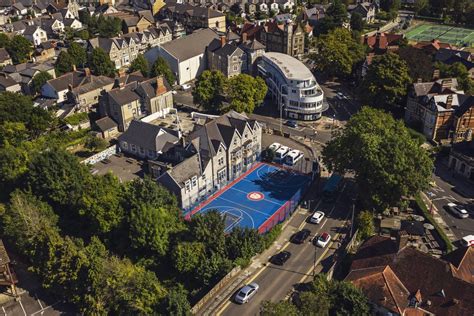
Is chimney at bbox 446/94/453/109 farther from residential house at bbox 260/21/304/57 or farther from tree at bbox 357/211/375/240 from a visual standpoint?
residential house at bbox 260/21/304/57

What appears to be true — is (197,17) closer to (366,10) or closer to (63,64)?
(63,64)

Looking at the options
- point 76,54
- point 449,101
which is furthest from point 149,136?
point 449,101

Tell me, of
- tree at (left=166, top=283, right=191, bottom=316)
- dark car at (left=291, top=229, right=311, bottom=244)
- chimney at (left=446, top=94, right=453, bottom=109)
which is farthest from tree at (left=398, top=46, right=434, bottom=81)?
tree at (left=166, top=283, right=191, bottom=316)

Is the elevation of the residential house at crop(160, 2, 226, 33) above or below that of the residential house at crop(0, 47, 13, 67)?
above

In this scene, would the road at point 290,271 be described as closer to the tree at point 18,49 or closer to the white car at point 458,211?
the white car at point 458,211

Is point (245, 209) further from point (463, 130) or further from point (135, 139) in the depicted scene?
point (463, 130)

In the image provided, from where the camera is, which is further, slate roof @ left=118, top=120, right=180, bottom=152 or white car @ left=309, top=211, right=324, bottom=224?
slate roof @ left=118, top=120, right=180, bottom=152
